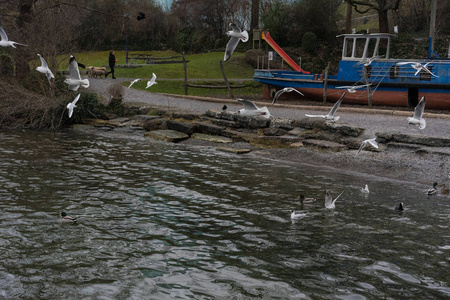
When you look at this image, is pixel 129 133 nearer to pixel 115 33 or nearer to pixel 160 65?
pixel 160 65

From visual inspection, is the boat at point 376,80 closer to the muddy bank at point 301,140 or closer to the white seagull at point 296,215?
the muddy bank at point 301,140

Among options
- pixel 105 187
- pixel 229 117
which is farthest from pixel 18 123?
pixel 105 187

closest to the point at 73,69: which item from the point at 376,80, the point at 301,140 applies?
the point at 301,140

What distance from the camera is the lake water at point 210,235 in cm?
712

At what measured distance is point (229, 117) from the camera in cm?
2017

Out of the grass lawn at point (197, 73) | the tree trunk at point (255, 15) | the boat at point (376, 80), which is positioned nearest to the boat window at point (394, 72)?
the boat at point (376, 80)

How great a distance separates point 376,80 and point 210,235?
58.9ft

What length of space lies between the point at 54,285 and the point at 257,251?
3.35 meters

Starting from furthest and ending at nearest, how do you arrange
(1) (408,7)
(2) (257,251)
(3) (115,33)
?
1. (3) (115,33)
2. (1) (408,7)
3. (2) (257,251)

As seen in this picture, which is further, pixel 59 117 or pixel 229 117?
pixel 59 117

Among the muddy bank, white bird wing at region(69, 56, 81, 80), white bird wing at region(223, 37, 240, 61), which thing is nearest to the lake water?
the muddy bank

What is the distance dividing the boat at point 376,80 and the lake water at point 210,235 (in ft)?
36.7

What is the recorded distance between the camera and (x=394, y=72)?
23.9 m

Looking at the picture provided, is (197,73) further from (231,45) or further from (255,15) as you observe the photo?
(231,45)
